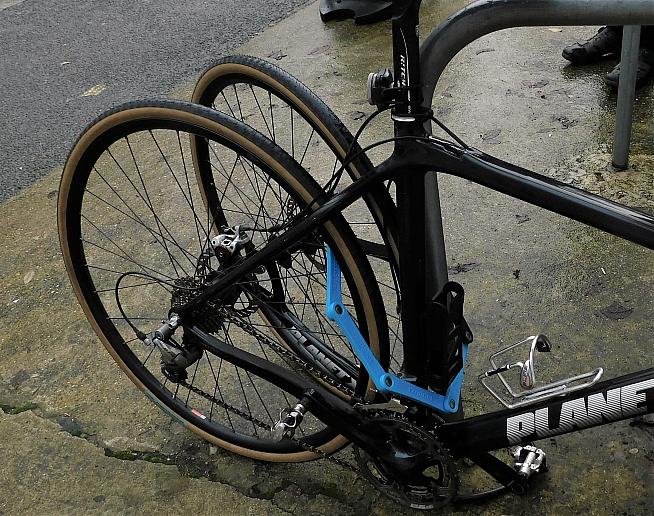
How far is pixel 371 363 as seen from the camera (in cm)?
150

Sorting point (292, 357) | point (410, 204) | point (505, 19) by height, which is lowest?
point (292, 357)

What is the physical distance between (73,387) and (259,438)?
0.73m

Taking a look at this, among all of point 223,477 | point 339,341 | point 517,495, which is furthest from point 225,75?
point 517,495

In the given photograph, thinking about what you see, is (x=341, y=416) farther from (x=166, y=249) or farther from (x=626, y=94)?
(x=626, y=94)

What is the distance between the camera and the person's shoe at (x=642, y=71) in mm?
3133

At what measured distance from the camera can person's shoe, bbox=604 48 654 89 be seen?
3.13 metres

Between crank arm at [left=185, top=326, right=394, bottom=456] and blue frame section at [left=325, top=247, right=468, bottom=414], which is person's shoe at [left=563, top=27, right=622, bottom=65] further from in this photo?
crank arm at [left=185, top=326, right=394, bottom=456]

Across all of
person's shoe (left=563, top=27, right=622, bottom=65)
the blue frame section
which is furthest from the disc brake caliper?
person's shoe (left=563, top=27, right=622, bottom=65)

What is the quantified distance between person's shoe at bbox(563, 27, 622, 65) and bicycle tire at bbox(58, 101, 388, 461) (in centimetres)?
195

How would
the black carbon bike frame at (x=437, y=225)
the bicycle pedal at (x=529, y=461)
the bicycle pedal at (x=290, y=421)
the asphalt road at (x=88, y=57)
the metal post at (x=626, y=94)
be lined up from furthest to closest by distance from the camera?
the asphalt road at (x=88, y=57) < the metal post at (x=626, y=94) < the bicycle pedal at (x=529, y=461) < the bicycle pedal at (x=290, y=421) < the black carbon bike frame at (x=437, y=225)

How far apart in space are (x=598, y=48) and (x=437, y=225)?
2.33m

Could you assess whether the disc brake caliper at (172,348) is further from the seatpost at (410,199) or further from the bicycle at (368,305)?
the seatpost at (410,199)

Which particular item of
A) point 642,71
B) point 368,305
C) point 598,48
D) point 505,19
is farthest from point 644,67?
point 368,305

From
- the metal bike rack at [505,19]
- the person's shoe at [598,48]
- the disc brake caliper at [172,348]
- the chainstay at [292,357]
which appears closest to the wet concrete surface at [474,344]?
the person's shoe at [598,48]
